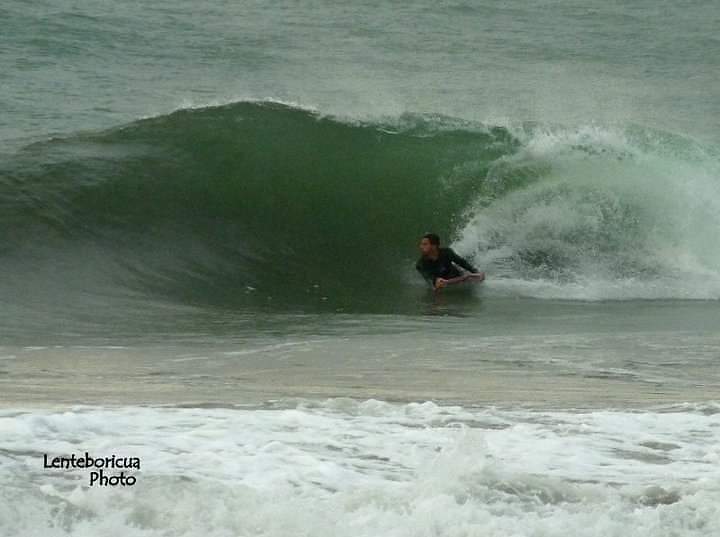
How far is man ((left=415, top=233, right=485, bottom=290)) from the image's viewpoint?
1209 centimetres

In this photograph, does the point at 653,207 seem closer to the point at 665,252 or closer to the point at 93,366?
the point at 665,252

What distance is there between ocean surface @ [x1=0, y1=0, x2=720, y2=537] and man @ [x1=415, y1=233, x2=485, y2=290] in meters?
0.26

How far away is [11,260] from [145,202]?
2.36 m

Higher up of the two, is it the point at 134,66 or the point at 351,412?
the point at 134,66

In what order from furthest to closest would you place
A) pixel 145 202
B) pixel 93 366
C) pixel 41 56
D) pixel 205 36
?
pixel 205 36 < pixel 41 56 < pixel 145 202 < pixel 93 366

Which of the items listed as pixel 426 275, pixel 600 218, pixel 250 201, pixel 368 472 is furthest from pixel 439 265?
pixel 368 472

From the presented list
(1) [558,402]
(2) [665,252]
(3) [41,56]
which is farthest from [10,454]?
(3) [41,56]

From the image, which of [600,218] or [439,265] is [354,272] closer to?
[439,265]

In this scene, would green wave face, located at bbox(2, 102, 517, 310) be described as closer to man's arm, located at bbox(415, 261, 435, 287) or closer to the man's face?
man's arm, located at bbox(415, 261, 435, 287)

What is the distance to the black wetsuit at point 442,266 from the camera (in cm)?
1212

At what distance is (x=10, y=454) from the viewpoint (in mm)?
4555

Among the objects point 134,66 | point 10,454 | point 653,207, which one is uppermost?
point 134,66

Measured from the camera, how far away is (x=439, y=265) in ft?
39.9

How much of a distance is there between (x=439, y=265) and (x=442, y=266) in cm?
3
